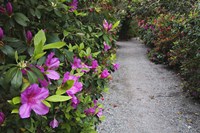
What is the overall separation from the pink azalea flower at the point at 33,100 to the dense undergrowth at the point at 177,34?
3.50 m

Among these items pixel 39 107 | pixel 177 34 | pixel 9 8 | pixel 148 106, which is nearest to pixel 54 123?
pixel 39 107

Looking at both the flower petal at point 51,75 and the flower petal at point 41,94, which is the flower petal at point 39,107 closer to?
the flower petal at point 41,94

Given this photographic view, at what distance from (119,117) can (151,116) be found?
537 mm

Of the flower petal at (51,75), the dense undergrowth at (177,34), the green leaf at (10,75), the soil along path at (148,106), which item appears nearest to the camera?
the green leaf at (10,75)

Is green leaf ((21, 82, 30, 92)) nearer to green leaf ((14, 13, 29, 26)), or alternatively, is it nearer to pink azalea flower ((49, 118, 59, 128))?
green leaf ((14, 13, 29, 26))

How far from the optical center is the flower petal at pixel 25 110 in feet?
2.94

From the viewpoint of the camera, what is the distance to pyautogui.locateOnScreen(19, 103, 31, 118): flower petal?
35.3 inches

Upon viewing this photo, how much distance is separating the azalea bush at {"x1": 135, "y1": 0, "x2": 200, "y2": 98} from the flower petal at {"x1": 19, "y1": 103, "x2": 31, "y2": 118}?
3580 millimetres

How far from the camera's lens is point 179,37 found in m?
6.55

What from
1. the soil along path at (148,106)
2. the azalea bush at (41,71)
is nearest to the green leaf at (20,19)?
the azalea bush at (41,71)

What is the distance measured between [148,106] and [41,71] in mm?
3998

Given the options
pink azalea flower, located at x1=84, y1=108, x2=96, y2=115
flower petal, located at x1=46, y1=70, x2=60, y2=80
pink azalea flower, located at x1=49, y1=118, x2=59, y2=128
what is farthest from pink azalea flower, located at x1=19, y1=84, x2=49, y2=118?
pink azalea flower, located at x1=84, y1=108, x2=96, y2=115

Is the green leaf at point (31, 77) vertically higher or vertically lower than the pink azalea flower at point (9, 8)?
lower

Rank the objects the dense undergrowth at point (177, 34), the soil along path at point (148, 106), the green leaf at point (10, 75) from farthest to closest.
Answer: the dense undergrowth at point (177, 34)
the soil along path at point (148, 106)
the green leaf at point (10, 75)
